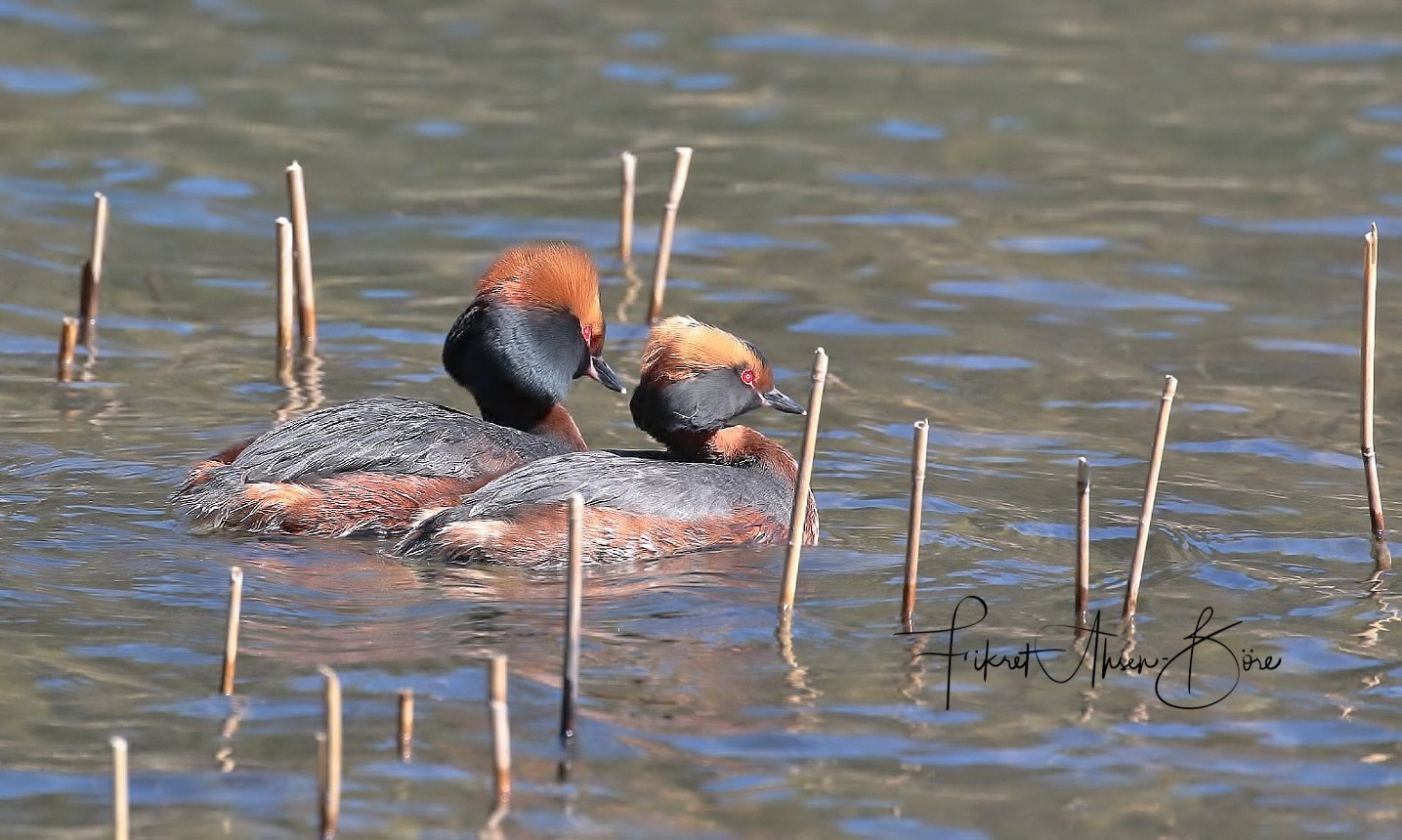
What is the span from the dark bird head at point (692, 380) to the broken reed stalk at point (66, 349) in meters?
3.29

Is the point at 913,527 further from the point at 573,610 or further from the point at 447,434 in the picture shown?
the point at 447,434

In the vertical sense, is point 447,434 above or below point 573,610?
below

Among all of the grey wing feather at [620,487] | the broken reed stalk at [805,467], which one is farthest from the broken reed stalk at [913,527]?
the grey wing feather at [620,487]

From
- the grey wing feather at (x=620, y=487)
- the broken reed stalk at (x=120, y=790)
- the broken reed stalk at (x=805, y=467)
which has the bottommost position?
the grey wing feather at (x=620, y=487)

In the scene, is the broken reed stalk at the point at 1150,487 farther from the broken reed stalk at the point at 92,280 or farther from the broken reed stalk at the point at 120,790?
the broken reed stalk at the point at 92,280

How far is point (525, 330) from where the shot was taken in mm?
9438

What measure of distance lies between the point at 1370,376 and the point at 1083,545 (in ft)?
5.38

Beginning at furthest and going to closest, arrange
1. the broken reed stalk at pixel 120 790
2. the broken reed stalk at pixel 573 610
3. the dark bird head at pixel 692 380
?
the dark bird head at pixel 692 380 < the broken reed stalk at pixel 573 610 < the broken reed stalk at pixel 120 790

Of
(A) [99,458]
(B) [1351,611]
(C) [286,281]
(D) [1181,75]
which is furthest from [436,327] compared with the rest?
(D) [1181,75]

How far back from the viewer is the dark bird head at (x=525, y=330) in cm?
943

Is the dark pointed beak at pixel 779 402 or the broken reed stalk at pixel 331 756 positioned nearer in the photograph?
the broken reed stalk at pixel 331 756

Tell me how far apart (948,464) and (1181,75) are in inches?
322

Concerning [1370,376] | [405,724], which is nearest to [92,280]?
[405,724]
